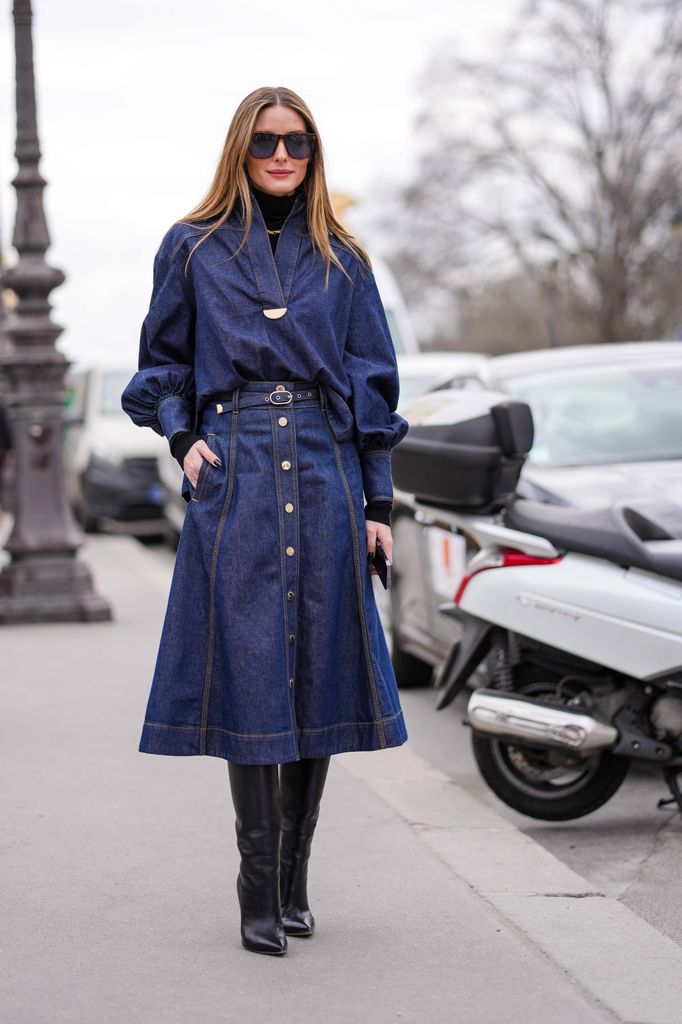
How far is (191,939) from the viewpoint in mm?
3904

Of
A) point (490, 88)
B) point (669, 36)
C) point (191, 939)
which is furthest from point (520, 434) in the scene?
point (490, 88)

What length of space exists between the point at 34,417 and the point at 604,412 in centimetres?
417

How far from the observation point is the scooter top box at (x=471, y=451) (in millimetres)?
5621

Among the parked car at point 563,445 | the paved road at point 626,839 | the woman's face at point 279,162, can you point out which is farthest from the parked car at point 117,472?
the woman's face at point 279,162

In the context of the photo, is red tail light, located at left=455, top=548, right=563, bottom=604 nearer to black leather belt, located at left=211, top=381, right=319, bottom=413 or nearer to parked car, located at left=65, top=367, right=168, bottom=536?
black leather belt, located at left=211, top=381, right=319, bottom=413

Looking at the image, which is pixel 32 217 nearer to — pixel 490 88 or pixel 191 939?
pixel 191 939

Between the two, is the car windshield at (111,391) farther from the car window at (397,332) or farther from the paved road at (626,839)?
the paved road at (626,839)

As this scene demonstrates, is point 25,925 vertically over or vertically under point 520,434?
under

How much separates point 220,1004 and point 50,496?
6.95m

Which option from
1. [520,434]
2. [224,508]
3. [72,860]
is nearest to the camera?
[224,508]

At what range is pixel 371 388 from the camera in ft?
12.9

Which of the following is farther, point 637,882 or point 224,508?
point 637,882

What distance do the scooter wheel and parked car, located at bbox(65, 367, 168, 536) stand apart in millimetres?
11161

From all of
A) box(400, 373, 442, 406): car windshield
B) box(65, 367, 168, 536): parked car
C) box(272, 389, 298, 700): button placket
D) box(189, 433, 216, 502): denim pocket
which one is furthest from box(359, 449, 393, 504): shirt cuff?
box(65, 367, 168, 536): parked car
